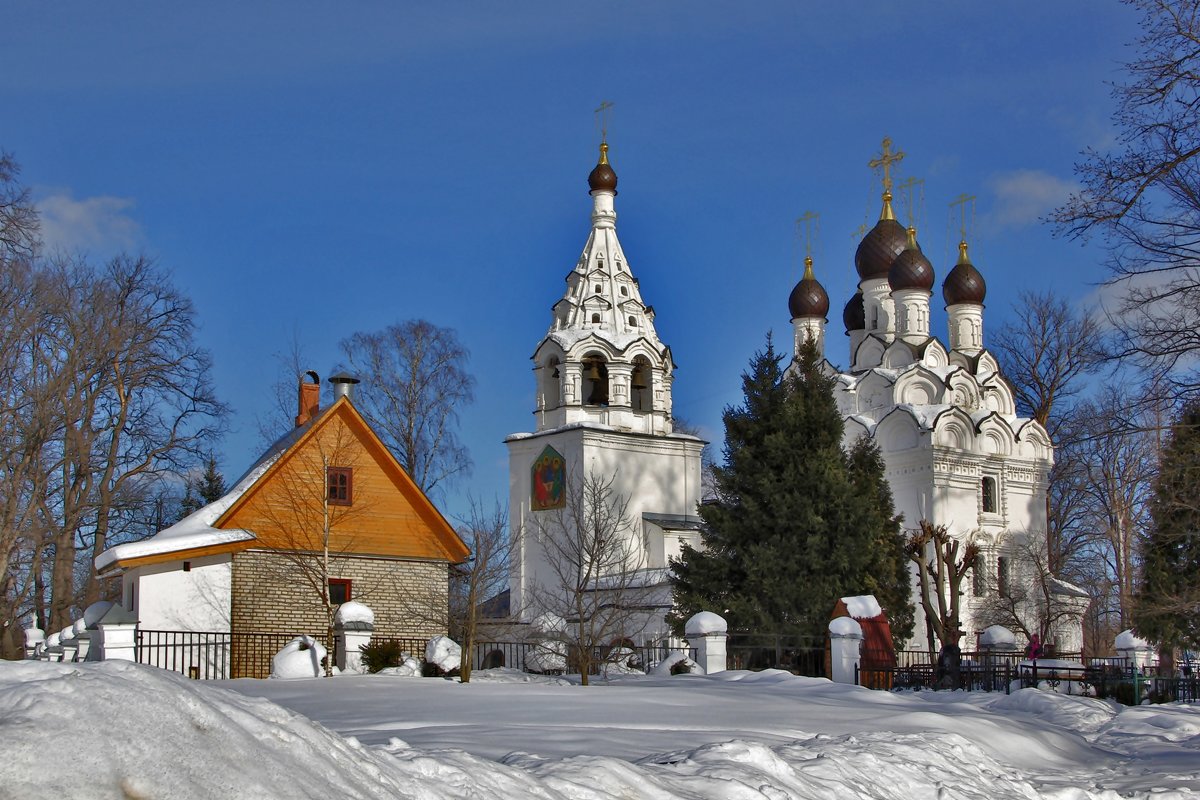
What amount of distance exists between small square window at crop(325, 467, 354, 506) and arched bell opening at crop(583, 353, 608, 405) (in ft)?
48.5

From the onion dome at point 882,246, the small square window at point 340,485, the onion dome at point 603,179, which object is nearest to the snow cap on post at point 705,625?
the small square window at point 340,485

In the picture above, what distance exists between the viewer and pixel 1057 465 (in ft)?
140

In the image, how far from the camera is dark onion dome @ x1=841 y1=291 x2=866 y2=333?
4922 centimetres

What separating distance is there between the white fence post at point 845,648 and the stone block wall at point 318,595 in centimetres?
653

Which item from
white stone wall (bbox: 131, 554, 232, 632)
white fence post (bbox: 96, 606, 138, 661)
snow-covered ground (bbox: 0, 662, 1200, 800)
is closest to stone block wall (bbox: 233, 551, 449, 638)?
white stone wall (bbox: 131, 554, 232, 632)

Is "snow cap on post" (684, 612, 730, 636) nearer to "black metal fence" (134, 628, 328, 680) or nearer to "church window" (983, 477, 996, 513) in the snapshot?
"black metal fence" (134, 628, 328, 680)

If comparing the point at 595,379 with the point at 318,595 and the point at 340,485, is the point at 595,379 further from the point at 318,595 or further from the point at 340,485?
the point at 318,595

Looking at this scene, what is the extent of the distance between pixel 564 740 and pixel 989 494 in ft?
123

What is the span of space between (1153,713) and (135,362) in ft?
71.7

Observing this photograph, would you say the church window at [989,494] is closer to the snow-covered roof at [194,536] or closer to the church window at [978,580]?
the church window at [978,580]

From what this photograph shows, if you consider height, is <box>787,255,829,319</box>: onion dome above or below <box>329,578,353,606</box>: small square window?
above

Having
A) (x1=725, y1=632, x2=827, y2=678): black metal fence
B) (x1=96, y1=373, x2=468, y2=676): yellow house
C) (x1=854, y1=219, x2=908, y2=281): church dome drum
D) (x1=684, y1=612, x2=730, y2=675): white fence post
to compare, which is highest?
(x1=854, y1=219, x2=908, y2=281): church dome drum

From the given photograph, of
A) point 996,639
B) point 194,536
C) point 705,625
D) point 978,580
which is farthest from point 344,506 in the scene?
point 978,580

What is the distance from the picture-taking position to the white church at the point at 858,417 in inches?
1492
